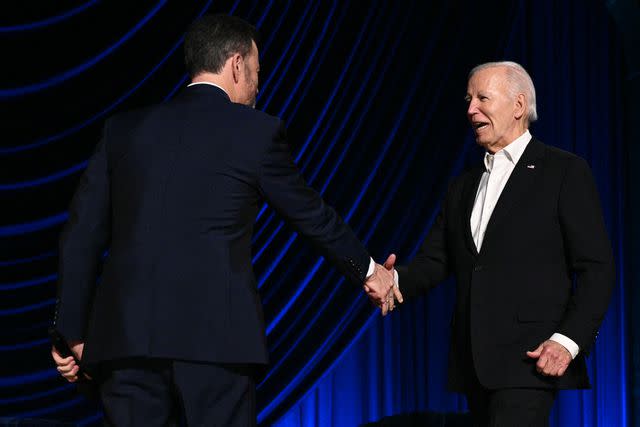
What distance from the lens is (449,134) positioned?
4039 millimetres

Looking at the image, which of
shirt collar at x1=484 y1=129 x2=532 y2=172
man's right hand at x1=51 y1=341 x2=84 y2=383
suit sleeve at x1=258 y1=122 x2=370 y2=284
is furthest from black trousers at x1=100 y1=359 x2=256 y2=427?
shirt collar at x1=484 y1=129 x2=532 y2=172

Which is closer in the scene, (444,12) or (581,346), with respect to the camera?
(581,346)

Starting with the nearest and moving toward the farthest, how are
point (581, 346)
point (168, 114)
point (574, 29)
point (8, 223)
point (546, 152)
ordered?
point (168, 114) → point (581, 346) → point (546, 152) → point (8, 223) → point (574, 29)

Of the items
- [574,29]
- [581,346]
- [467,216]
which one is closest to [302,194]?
[467,216]

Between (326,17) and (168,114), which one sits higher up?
(326,17)

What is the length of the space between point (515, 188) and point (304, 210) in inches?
25.7

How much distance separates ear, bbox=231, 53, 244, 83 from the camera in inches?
85.5

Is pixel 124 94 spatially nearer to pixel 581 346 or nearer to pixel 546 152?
pixel 546 152

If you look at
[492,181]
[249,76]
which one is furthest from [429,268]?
[249,76]

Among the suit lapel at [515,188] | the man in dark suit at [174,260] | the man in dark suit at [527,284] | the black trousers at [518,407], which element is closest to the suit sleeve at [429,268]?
the man in dark suit at [527,284]

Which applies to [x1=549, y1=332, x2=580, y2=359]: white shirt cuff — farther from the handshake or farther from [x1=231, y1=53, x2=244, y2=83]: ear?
[x1=231, y1=53, x2=244, y2=83]: ear

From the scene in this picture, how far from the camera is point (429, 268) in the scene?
2.84 meters

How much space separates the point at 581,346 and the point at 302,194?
2.70 feet

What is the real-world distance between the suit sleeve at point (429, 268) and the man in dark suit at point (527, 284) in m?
0.19
